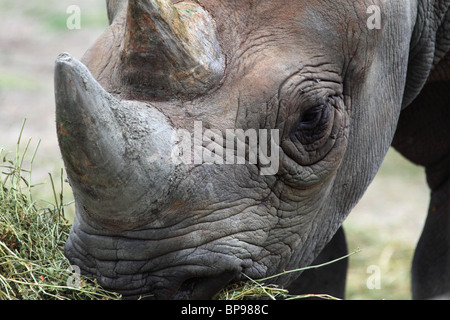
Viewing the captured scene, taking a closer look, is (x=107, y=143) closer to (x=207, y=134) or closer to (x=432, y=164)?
(x=207, y=134)

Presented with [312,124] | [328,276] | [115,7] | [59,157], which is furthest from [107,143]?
[59,157]

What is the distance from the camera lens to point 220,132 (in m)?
3.06

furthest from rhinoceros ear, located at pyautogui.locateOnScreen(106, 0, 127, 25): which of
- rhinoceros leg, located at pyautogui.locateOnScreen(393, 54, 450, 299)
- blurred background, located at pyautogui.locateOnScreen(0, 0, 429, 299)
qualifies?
rhinoceros leg, located at pyautogui.locateOnScreen(393, 54, 450, 299)

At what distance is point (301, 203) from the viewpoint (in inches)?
135

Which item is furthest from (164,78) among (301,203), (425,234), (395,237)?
(395,237)

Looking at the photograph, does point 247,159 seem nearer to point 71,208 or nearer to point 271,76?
point 271,76

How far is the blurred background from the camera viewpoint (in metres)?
7.01

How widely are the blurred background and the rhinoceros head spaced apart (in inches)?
35.0

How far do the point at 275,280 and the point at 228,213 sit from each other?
1.80 ft

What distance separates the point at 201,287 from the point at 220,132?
63 centimetres

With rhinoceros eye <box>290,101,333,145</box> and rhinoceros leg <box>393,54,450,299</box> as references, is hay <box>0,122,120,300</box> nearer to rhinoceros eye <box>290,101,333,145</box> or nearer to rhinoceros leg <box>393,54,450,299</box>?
rhinoceros eye <box>290,101,333,145</box>

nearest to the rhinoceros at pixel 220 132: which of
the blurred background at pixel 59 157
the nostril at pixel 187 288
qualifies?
the nostril at pixel 187 288

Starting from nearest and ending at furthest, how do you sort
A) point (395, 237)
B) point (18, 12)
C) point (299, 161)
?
point (299, 161), point (395, 237), point (18, 12)

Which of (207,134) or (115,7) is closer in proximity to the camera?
(207,134)
